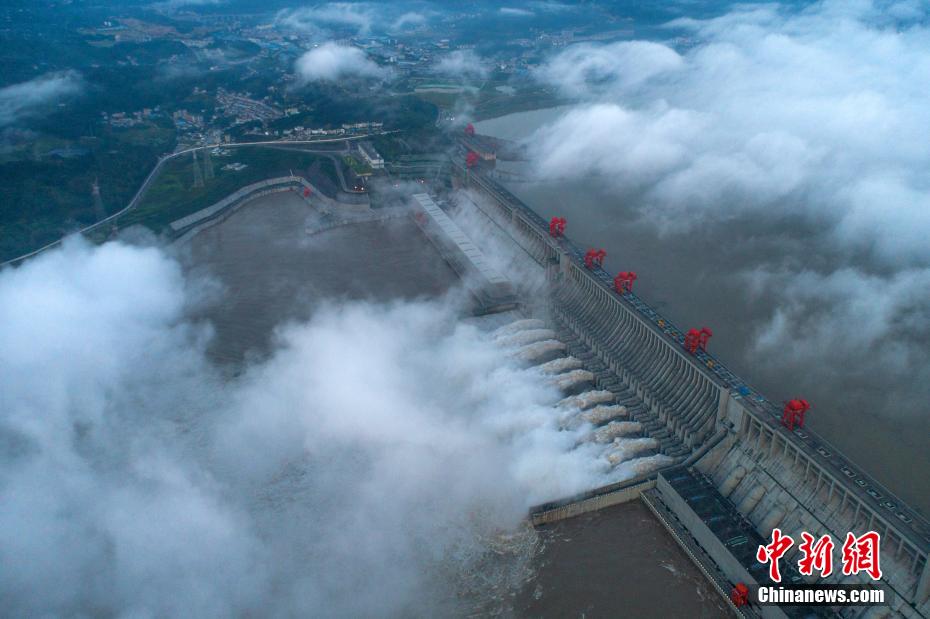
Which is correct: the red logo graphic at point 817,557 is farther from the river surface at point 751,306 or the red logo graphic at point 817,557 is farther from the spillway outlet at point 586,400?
the spillway outlet at point 586,400

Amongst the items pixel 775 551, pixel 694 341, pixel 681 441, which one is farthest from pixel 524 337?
pixel 775 551

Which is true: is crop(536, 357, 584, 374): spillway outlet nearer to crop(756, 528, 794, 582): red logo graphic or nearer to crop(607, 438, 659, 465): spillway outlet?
crop(607, 438, 659, 465): spillway outlet

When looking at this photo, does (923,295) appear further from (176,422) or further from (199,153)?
(199,153)

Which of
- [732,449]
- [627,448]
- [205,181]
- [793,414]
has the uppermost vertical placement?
[205,181]

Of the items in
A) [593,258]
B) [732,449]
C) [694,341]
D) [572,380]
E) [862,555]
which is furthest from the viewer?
[593,258]

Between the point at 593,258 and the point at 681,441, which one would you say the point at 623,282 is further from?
the point at 681,441

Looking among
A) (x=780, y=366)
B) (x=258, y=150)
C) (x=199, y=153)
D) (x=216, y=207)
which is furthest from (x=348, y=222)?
(x=780, y=366)
